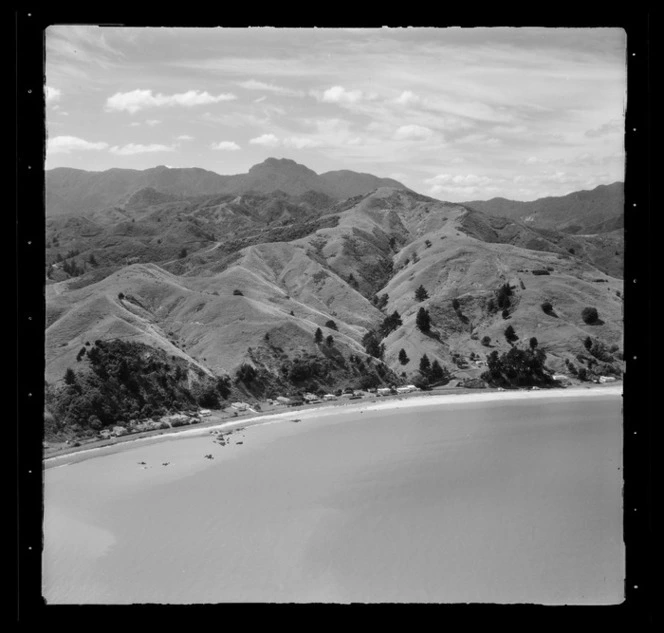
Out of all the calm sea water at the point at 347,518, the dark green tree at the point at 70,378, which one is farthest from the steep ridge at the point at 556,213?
the dark green tree at the point at 70,378

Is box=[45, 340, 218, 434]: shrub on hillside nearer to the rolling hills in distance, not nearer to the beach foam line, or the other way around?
the rolling hills in distance

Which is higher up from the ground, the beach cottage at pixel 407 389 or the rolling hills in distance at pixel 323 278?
the rolling hills in distance at pixel 323 278

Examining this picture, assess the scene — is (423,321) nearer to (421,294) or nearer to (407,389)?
(421,294)

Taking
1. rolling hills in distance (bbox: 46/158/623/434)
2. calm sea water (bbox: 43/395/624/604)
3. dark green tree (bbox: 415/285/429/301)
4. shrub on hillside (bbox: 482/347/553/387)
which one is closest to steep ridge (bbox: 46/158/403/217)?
rolling hills in distance (bbox: 46/158/623/434)

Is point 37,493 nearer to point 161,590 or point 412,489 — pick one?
point 161,590

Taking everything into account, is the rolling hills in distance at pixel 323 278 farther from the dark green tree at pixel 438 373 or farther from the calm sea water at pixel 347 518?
the calm sea water at pixel 347 518
